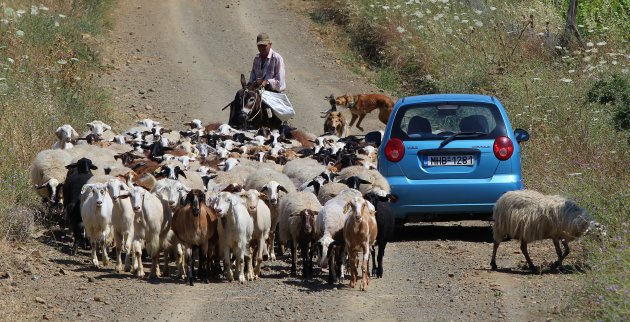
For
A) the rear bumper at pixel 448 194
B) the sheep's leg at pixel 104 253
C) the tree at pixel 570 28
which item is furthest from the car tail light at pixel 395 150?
the tree at pixel 570 28

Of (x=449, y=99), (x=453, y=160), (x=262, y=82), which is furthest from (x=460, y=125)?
(x=262, y=82)

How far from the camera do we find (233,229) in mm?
11977

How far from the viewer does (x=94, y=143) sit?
729 inches

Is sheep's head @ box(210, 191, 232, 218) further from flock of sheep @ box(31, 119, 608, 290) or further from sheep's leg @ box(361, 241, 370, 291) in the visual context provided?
sheep's leg @ box(361, 241, 370, 291)

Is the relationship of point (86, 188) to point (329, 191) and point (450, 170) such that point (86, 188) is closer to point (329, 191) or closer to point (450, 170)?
point (329, 191)

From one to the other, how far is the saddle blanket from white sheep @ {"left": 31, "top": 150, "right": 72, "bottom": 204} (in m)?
5.75

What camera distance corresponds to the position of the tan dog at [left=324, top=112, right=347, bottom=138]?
2255 cm

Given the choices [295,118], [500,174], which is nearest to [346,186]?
[500,174]

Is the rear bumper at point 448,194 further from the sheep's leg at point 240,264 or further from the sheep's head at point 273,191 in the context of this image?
the sheep's leg at point 240,264

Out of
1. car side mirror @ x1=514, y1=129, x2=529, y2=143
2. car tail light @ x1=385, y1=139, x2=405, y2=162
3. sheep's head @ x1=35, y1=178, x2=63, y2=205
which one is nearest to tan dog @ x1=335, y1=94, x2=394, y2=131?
sheep's head @ x1=35, y1=178, x2=63, y2=205

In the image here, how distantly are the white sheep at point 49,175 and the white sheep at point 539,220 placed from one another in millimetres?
6309

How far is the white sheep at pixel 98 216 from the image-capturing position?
12.7 metres

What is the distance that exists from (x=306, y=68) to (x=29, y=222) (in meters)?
17.6

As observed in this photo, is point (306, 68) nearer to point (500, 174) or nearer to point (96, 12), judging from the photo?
point (96, 12)
